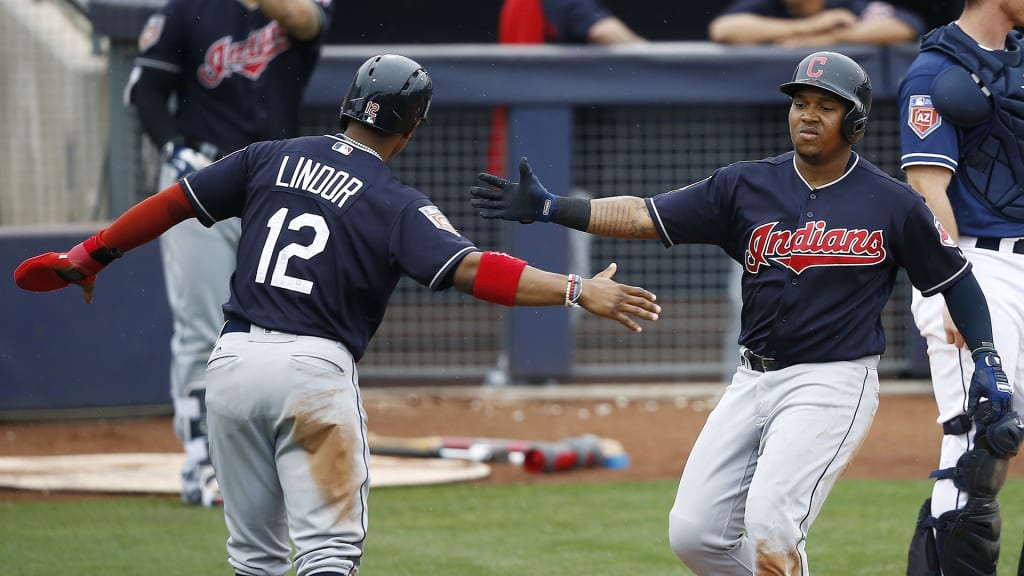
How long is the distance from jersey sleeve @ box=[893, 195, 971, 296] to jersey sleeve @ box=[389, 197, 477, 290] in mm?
1315

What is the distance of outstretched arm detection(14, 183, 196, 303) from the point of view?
4234mm

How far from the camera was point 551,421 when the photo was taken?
29.2 feet

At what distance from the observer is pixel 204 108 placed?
6.59m

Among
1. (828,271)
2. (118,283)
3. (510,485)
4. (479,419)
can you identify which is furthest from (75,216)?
(828,271)

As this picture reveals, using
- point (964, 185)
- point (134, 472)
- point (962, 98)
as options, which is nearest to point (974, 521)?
point (964, 185)

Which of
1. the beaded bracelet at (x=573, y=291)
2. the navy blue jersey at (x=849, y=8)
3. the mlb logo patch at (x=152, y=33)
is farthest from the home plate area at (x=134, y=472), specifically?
the navy blue jersey at (x=849, y=8)

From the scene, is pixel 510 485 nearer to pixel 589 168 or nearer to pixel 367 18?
pixel 589 168

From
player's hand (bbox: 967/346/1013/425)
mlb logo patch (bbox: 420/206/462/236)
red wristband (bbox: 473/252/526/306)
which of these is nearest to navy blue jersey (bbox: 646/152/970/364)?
player's hand (bbox: 967/346/1013/425)

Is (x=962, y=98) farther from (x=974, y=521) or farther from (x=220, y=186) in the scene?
(x=220, y=186)

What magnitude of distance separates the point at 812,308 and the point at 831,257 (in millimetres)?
161

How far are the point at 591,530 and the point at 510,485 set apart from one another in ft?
3.44

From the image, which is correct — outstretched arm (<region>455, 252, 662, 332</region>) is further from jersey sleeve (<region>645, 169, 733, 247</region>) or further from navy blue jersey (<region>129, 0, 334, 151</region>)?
navy blue jersey (<region>129, 0, 334, 151</region>)

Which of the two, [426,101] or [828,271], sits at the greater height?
[426,101]

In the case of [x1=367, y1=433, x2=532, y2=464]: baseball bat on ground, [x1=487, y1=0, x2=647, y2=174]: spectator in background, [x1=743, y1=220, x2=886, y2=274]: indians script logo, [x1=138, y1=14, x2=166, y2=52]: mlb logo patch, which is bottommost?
[x1=367, y1=433, x2=532, y2=464]: baseball bat on ground
